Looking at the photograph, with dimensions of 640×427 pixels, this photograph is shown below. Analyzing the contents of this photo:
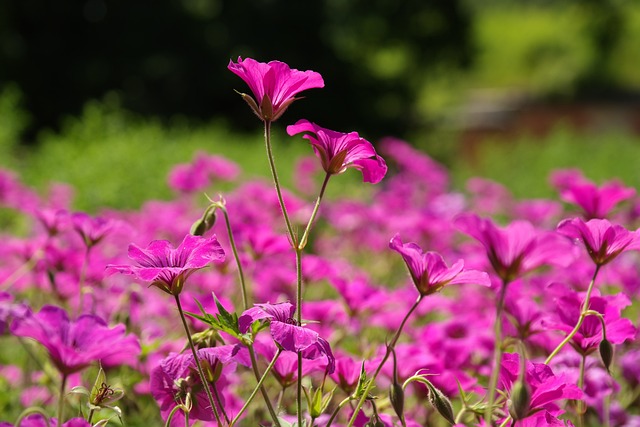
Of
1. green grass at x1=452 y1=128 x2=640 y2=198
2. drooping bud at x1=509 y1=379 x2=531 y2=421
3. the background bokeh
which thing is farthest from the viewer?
the background bokeh

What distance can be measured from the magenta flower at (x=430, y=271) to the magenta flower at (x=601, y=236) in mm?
149

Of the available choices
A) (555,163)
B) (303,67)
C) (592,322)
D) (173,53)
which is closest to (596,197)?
(592,322)

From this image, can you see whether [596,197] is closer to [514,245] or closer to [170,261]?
[514,245]

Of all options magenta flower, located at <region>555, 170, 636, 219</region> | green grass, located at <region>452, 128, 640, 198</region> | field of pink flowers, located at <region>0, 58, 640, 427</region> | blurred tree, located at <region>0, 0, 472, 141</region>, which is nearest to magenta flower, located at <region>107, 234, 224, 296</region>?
field of pink flowers, located at <region>0, 58, 640, 427</region>

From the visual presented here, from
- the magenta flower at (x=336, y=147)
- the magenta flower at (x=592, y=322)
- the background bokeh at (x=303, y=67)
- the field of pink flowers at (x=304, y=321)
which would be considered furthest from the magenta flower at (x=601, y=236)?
the background bokeh at (x=303, y=67)

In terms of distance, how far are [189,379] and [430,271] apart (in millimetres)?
334

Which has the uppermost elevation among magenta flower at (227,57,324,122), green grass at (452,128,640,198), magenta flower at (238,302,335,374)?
magenta flower at (227,57,324,122)

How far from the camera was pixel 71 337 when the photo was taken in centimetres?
93

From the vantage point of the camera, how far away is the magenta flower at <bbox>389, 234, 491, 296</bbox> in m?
1.04

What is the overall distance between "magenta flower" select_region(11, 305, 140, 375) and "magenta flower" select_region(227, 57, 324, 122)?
1.05ft

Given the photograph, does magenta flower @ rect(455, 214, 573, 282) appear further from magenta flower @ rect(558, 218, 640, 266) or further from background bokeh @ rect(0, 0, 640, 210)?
background bokeh @ rect(0, 0, 640, 210)

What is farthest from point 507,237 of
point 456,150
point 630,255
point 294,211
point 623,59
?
point 623,59

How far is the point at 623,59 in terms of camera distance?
25.2 m

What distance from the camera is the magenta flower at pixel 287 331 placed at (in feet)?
3.08
